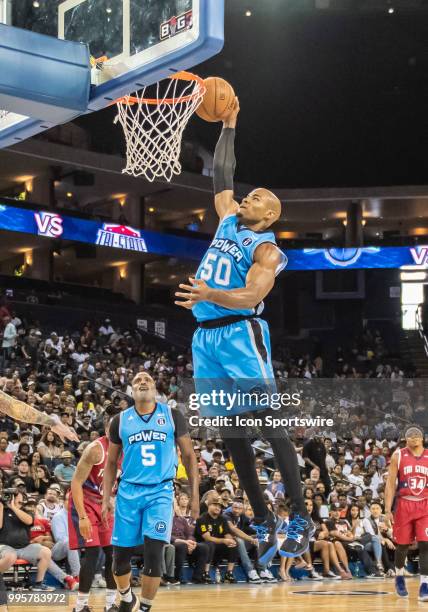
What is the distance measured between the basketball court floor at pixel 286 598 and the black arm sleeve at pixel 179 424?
9.99 feet

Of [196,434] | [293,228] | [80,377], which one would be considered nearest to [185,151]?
[293,228]

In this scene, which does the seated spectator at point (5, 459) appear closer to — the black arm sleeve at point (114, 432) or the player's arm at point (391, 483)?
the player's arm at point (391, 483)

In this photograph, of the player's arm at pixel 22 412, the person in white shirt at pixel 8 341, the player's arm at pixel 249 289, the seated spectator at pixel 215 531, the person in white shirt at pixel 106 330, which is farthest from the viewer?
the person in white shirt at pixel 106 330

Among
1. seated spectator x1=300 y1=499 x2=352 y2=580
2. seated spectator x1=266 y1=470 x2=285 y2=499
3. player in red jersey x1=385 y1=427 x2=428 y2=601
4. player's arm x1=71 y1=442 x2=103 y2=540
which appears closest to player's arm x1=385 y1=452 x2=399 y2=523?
player in red jersey x1=385 y1=427 x2=428 y2=601

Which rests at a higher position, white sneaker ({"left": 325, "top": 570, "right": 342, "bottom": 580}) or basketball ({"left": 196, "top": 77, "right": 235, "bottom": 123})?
basketball ({"left": 196, "top": 77, "right": 235, "bottom": 123})

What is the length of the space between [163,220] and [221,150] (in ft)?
113

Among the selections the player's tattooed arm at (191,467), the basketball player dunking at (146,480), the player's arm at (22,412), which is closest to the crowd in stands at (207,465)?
the basketball player dunking at (146,480)

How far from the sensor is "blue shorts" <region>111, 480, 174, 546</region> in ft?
24.9

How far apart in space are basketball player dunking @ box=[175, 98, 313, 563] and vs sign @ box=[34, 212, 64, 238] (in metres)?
25.8

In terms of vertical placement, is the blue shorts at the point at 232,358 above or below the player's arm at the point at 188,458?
above

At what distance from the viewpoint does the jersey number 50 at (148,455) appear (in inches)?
302

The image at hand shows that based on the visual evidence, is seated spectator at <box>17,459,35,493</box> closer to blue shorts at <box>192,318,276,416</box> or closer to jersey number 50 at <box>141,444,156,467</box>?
jersey number 50 at <box>141,444,156,467</box>

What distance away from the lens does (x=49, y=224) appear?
30.9 meters

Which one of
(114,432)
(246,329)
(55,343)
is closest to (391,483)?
(114,432)
